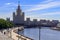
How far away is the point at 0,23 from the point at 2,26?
448 cm

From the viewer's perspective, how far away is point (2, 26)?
Answer: 116 meters

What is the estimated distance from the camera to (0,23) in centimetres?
11212
